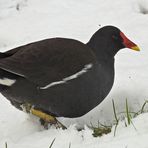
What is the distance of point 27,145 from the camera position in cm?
401

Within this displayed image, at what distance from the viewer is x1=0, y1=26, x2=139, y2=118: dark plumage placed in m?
4.35

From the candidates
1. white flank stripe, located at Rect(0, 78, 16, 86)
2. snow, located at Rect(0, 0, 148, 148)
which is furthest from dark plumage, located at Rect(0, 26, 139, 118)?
snow, located at Rect(0, 0, 148, 148)

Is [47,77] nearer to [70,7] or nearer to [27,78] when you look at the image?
[27,78]

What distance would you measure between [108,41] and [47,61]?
71 centimetres

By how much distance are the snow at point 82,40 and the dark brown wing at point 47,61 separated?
411 millimetres

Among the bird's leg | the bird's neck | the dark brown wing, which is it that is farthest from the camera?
the bird's neck

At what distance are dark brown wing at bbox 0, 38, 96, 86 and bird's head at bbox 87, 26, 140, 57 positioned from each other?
0.34 metres

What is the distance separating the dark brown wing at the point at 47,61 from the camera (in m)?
4.32

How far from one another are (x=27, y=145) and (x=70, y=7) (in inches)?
121

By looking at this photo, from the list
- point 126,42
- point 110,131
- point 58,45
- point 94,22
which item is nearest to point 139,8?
point 94,22

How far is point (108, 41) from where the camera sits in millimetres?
4859

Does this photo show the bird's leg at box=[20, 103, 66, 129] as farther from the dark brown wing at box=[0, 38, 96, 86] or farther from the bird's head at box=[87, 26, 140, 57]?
the bird's head at box=[87, 26, 140, 57]

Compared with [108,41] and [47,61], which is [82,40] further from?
[47,61]

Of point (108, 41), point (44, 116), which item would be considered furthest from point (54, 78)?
point (108, 41)
